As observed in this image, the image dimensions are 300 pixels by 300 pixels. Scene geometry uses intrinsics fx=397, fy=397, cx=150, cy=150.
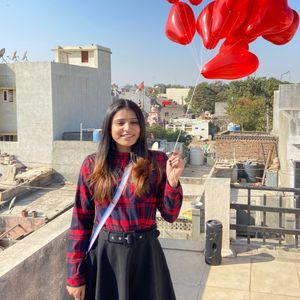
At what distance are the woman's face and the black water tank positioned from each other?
7.49 ft

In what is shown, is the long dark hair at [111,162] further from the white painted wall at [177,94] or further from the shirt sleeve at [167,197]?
the white painted wall at [177,94]

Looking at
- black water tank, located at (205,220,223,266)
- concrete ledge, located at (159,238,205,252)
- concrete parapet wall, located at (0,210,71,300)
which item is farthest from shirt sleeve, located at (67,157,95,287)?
concrete ledge, located at (159,238,205,252)

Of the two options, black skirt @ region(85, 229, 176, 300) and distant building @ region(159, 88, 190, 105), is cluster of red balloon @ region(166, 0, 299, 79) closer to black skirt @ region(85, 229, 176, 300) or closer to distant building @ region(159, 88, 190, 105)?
black skirt @ region(85, 229, 176, 300)

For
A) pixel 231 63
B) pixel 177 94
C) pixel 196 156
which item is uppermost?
pixel 177 94

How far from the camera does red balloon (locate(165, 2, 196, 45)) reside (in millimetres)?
3611

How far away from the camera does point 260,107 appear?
31.0 metres

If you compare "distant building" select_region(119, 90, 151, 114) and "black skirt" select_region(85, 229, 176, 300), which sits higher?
"distant building" select_region(119, 90, 151, 114)

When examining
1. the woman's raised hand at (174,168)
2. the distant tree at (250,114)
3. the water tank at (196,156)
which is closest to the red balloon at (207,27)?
the woman's raised hand at (174,168)

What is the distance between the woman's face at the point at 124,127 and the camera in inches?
79.6

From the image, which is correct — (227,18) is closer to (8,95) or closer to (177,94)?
(8,95)

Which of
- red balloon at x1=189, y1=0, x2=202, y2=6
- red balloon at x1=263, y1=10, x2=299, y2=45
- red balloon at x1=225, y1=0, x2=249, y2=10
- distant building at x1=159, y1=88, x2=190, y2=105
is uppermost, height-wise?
distant building at x1=159, y1=88, x2=190, y2=105

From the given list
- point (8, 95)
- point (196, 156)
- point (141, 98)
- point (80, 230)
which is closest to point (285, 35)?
point (80, 230)

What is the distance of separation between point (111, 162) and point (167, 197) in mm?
343

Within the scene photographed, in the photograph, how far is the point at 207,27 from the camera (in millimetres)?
3395
